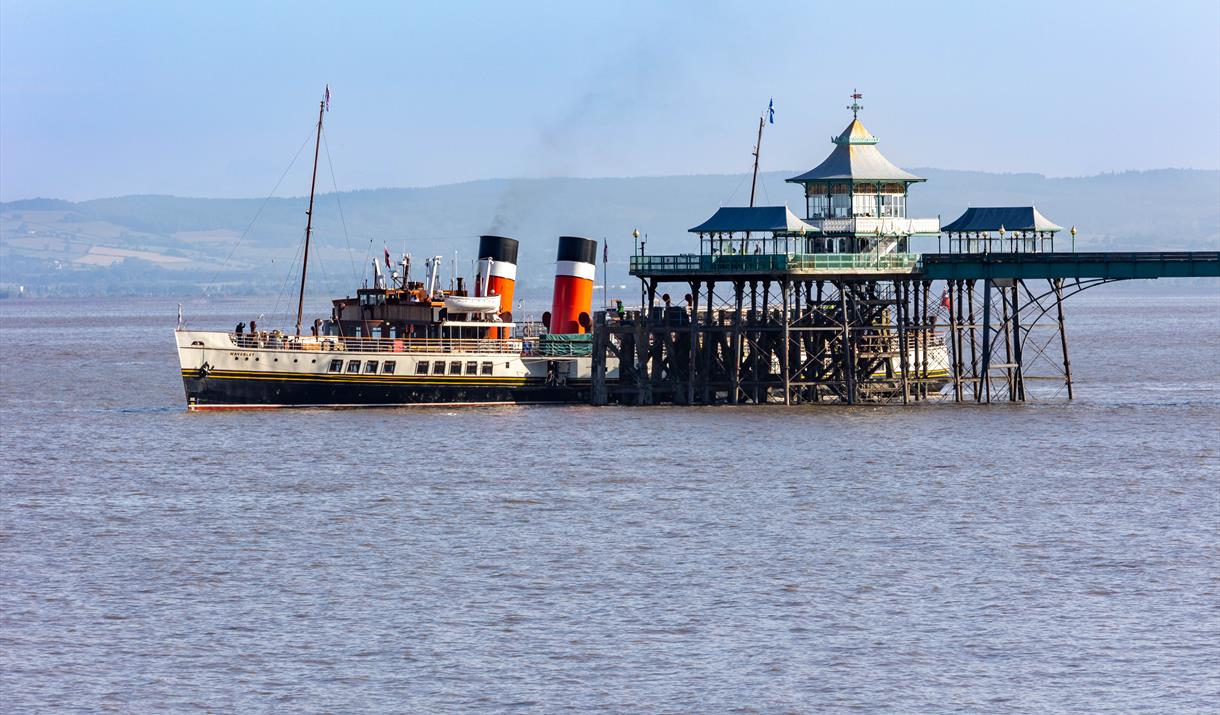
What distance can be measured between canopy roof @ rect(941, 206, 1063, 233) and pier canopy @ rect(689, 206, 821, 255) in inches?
287

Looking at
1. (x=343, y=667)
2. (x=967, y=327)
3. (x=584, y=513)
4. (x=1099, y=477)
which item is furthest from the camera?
(x=967, y=327)

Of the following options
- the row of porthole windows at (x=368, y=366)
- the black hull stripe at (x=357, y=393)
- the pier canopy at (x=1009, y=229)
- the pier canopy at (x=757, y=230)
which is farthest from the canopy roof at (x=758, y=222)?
the row of porthole windows at (x=368, y=366)

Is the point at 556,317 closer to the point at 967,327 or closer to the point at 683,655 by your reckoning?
the point at 967,327

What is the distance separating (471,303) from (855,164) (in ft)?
64.4

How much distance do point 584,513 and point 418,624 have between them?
16.5 meters

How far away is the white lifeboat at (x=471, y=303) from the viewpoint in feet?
302

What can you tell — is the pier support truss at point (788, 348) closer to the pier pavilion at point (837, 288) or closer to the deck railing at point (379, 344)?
the pier pavilion at point (837, 288)

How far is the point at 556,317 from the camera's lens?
325 ft

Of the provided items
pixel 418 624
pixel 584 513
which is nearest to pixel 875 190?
pixel 584 513

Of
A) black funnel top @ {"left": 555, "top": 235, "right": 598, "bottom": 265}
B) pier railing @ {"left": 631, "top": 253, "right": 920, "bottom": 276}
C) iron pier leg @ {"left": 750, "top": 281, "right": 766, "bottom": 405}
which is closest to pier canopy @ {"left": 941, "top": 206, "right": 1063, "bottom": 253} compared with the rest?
pier railing @ {"left": 631, "top": 253, "right": 920, "bottom": 276}

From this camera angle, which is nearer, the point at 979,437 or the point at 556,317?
the point at 979,437

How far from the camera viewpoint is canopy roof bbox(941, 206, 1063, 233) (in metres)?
89.0

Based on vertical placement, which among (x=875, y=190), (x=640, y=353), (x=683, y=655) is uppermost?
(x=875, y=190)

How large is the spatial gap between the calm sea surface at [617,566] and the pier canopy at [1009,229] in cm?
932
